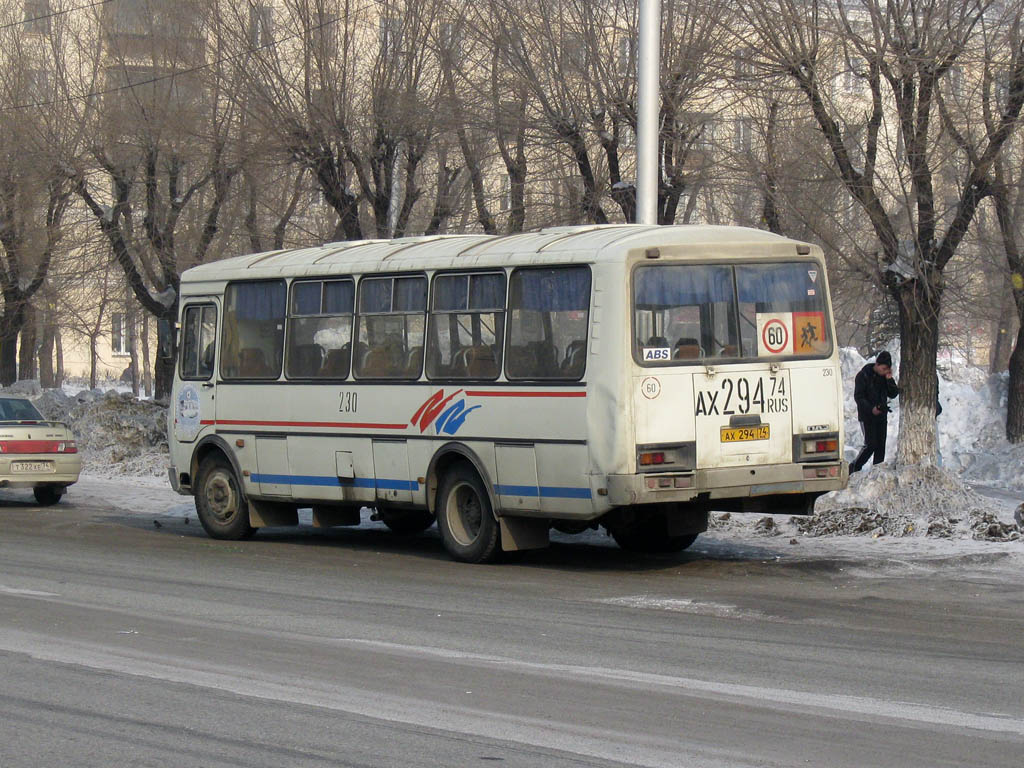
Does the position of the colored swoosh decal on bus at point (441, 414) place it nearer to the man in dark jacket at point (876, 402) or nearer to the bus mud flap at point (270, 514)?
the bus mud flap at point (270, 514)

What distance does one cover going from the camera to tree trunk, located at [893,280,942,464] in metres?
17.6

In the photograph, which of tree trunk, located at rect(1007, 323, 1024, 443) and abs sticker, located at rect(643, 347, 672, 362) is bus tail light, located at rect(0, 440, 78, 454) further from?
tree trunk, located at rect(1007, 323, 1024, 443)

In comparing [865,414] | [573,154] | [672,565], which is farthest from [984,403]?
[672,565]

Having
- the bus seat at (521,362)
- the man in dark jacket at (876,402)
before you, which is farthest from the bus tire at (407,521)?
the man in dark jacket at (876,402)

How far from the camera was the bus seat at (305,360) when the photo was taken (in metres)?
14.8

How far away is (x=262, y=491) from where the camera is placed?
15391 millimetres

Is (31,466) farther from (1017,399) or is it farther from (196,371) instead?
(1017,399)

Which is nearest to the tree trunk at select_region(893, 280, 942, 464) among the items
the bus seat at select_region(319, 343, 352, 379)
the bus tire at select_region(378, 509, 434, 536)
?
the bus tire at select_region(378, 509, 434, 536)

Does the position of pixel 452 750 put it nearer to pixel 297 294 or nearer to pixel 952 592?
pixel 952 592

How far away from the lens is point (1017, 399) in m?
24.5

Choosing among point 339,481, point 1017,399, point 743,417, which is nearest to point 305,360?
point 339,481

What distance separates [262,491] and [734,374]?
5625 millimetres

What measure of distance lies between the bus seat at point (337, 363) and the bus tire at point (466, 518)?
1754mm

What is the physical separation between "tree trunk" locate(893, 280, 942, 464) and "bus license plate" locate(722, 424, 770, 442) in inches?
223
